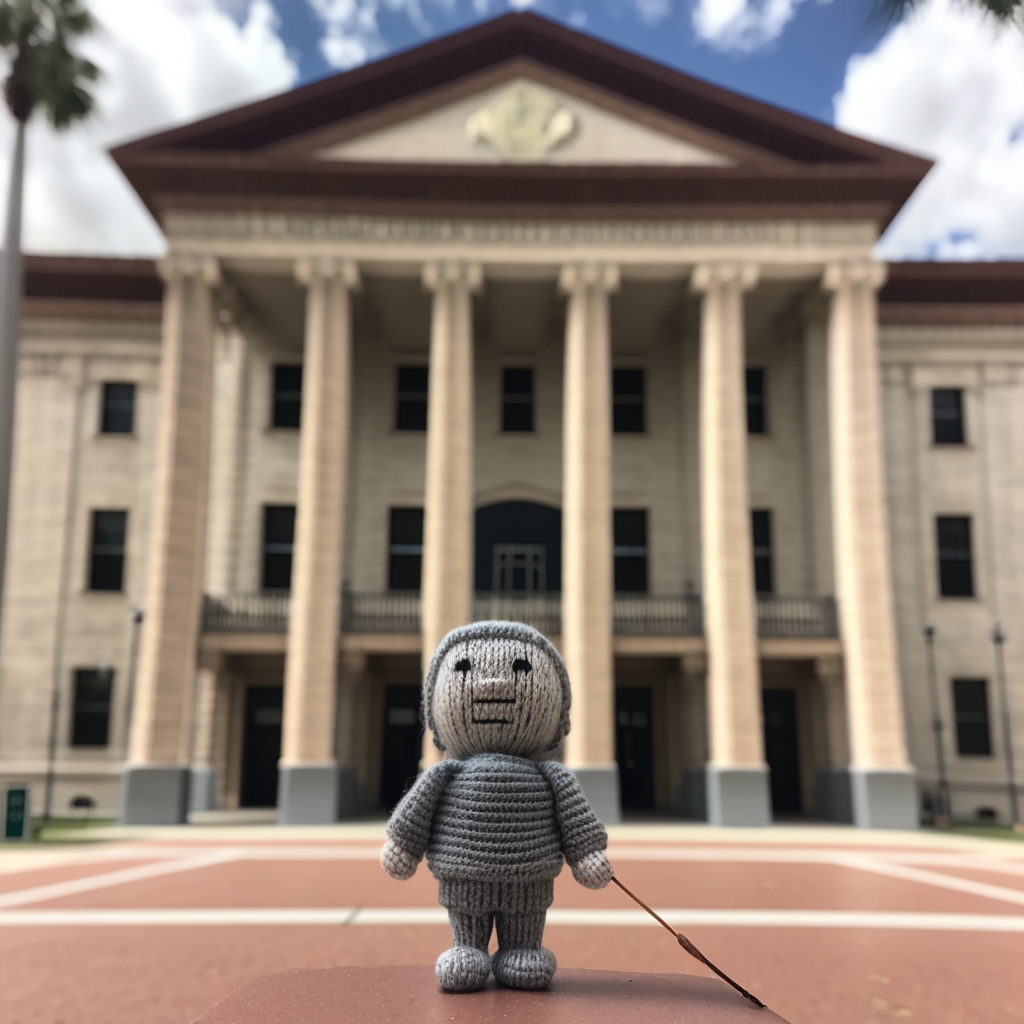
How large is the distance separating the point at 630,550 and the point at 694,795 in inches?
248

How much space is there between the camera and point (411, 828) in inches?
172

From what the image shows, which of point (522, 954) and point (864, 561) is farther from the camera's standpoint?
point (864, 561)

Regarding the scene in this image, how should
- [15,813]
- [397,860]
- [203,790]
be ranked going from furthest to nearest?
[203,790], [15,813], [397,860]

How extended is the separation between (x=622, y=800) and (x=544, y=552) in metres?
6.69

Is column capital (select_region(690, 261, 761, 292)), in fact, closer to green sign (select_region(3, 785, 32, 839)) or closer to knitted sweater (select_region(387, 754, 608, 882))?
green sign (select_region(3, 785, 32, 839))

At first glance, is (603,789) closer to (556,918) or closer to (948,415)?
(556,918)

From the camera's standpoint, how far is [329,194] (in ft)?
67.8

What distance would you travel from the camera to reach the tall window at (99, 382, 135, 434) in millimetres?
24500

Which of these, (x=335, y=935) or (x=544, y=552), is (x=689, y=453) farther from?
(x=335, y=935)

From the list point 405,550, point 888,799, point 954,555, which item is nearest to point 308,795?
point 405,550

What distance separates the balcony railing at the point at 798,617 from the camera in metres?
20.6

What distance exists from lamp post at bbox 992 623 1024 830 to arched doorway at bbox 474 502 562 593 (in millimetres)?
11194

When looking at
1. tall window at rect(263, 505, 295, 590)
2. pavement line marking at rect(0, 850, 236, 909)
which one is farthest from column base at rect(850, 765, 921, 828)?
tall window at rect(263, 505, 295, 590)

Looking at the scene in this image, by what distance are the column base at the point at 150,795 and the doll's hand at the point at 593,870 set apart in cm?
1645
